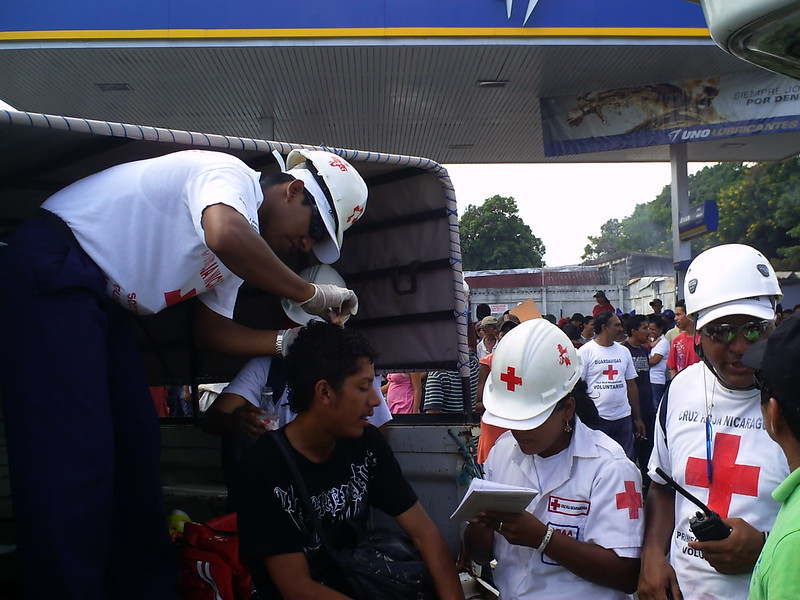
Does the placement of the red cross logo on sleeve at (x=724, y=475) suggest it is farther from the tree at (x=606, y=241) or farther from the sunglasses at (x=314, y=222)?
the tree at (x=606, y=241)

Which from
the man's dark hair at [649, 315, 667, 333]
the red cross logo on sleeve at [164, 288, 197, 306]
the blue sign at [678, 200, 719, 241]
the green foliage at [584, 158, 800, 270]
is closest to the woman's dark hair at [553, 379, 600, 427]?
the red cross logo on sleeve at [164, 288, 197, 306]

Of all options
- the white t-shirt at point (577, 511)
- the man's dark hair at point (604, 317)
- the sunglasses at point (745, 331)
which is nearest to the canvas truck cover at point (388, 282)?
the white t-shirt at point (577, 511)

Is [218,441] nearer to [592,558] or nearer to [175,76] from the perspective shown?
A: [592,558]

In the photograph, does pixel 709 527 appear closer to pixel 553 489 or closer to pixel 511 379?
pixel 553 489

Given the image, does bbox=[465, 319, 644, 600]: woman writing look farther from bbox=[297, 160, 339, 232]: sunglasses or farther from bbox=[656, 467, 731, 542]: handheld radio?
bbox=[297, 160, 339, 232]: sunglasses

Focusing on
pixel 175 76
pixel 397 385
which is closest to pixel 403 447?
pixel 397 385

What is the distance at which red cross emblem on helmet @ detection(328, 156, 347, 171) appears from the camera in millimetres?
2981

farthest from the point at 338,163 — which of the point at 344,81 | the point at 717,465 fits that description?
the point at 344,81

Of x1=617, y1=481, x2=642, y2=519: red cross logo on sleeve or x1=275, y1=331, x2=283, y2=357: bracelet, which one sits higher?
x1=275, y1=331, x2=283, y2=357: bracelet

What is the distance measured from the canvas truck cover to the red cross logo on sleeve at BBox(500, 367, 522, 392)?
953mm

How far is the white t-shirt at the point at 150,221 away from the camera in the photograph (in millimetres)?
2555

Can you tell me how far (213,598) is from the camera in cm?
273

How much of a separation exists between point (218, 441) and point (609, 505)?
2.16m

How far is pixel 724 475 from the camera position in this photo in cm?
236
